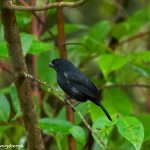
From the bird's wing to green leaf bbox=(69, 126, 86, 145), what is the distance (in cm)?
30

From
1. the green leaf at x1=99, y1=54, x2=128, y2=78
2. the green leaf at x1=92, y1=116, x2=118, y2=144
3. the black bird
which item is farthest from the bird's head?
the green leaf at x1=92, y1=116, x2=118, y2=144

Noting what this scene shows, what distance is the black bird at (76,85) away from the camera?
7.77 feet

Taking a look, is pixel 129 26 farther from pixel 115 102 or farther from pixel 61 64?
pixel 61 64

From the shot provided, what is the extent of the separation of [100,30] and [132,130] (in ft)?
4.14

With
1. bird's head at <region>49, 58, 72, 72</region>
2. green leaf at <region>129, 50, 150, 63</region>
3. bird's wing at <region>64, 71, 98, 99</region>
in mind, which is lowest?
bird's wing at <region>64, 71, 98, 99</region>

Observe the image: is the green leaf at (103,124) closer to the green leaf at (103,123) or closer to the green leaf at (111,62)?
the green leaf at (103,123)

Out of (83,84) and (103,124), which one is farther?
(83,84)

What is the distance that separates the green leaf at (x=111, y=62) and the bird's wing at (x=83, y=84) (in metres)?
0.13

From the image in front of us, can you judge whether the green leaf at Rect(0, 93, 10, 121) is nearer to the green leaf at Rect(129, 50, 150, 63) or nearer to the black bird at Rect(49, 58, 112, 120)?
the black bird at Rect(49, 58, 112, 120)

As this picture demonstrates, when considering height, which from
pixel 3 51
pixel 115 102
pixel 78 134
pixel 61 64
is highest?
pixel 3 51

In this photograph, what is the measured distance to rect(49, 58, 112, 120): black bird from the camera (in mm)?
2369

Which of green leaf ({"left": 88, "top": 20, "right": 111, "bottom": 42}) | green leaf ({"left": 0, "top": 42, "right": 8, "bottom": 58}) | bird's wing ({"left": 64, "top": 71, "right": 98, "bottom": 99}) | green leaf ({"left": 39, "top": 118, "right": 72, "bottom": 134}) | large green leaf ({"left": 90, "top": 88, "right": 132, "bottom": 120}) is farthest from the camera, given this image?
green leaf ({"left": 88, "top": 20, "right": 111, "bottom": 42})

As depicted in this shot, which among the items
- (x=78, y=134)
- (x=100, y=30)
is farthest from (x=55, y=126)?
(x=100, y=30)

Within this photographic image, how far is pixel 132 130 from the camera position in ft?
6.19
